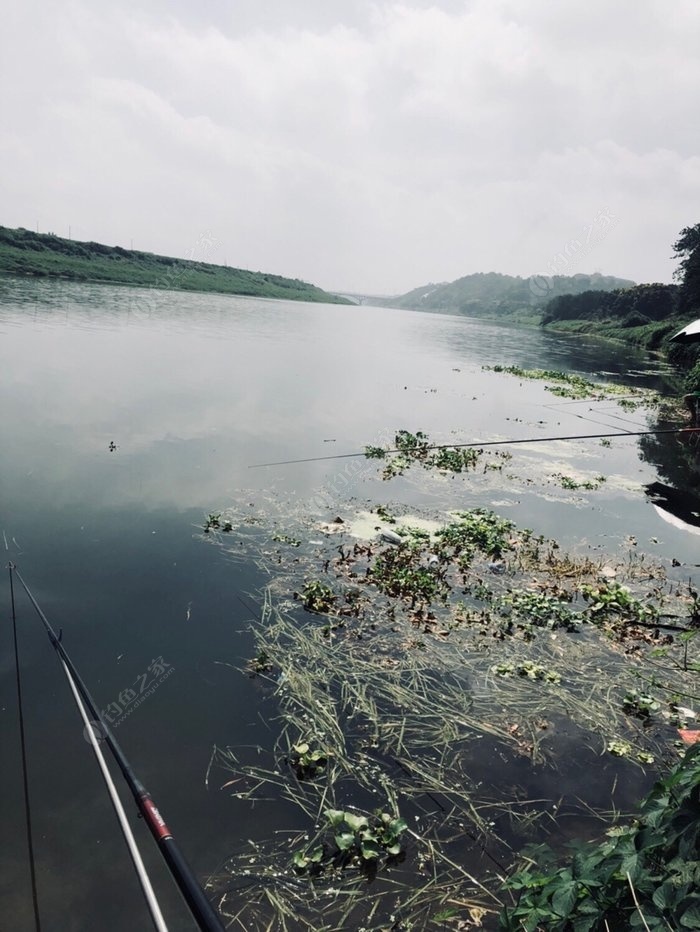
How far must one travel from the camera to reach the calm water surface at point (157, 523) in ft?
15.3

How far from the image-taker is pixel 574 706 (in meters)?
6.62

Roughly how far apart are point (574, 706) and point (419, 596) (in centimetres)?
290

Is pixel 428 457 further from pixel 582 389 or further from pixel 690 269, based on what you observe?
pixel 690 269

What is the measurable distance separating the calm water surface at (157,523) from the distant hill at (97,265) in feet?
220

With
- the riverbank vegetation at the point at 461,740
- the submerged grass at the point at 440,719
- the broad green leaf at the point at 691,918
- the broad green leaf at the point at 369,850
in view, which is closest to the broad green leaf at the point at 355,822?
the riverbank vegetation at the point at 461,740

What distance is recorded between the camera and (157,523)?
34.5 ft

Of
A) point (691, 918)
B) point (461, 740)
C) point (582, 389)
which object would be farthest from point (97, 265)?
point (691, 918)

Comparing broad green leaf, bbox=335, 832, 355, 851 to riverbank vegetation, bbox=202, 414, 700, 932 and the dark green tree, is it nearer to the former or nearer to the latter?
riverbank vegetation, bbox=202, 414, 700, 932

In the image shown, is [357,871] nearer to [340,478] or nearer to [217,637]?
[217,637]

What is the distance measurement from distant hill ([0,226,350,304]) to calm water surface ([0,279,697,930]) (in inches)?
2636

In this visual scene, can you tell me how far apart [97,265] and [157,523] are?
376 feet

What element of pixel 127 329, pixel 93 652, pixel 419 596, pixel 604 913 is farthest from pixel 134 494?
pixel 127 329

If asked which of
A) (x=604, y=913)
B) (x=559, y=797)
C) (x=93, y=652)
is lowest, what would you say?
(x=93, y=652)

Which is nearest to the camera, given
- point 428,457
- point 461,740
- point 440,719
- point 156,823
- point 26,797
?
point 156,823
